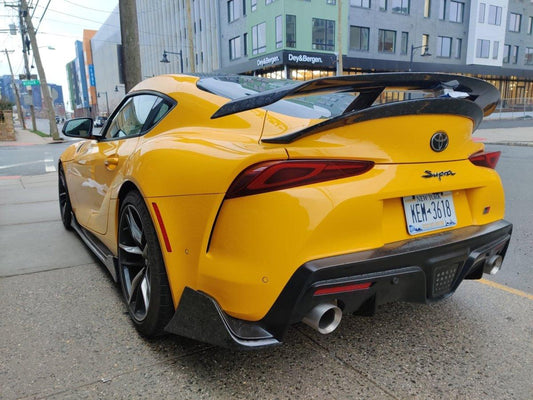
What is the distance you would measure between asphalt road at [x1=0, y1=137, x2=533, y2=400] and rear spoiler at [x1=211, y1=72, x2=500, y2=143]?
1.16 m

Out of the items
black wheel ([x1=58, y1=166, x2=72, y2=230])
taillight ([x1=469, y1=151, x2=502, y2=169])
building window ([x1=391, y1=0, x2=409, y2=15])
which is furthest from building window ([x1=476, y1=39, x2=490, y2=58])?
taillight ([x1=469, y1=151, x2=502, y2=169])

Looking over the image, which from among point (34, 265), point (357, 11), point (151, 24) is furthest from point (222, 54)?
point (34, 265)

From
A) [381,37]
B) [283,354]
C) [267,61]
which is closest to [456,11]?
[381,37]

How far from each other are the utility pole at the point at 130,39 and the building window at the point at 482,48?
4294 cm

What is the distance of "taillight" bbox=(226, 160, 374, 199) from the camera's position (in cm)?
169

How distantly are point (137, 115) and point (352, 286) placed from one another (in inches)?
79.1

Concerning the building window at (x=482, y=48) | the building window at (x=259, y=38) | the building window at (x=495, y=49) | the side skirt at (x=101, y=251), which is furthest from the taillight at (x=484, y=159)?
the building window at (x=495, y=49)

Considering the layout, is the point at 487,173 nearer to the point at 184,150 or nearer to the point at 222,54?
the point at 184,150

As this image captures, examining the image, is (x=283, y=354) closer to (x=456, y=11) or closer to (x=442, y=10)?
(x=442, y=10)

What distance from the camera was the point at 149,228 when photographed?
215 centimetres

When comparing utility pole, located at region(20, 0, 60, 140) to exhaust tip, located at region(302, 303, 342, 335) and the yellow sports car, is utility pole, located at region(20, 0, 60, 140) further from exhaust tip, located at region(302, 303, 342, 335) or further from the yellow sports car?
exhaust tip, located at region(302, 303, 342, 335)

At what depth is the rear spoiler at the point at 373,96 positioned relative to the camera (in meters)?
1.72

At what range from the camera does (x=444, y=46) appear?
40.8m

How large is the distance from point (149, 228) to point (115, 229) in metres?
0.72
